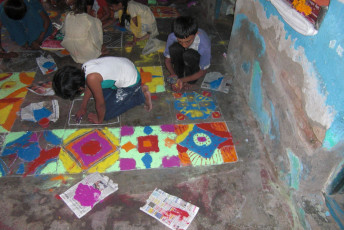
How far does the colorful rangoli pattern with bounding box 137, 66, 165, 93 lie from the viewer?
3.06 m

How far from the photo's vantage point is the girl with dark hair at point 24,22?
3340mm

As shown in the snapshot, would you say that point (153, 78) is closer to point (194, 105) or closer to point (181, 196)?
point (194, 105)

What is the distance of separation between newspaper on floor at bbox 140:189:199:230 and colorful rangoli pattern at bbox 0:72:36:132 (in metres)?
1.76

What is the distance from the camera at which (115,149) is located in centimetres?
235

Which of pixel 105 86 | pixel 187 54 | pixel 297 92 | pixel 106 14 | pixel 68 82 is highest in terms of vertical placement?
pixel 297 92

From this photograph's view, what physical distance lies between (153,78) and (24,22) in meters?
2.20

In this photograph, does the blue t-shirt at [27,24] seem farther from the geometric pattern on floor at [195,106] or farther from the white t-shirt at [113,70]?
the geometric pattern on floor at [195,106]

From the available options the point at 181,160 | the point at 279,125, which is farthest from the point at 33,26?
the point at 279,125

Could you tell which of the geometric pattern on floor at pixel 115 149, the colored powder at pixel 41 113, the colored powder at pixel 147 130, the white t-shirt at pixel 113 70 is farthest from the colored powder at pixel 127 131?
the colored powder at pixel 41 113

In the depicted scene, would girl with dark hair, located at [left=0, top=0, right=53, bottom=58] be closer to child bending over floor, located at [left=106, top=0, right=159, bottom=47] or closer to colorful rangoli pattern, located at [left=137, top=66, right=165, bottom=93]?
child bending over floor, located at [left=106, top=0, right=159, bottom=47]

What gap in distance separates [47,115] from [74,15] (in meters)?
1.43

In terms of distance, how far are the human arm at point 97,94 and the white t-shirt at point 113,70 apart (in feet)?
0.18

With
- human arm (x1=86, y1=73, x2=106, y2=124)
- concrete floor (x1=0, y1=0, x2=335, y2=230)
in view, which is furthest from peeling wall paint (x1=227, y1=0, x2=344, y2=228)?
human arm (x1=86, y1=73, x2=106, y2=124)

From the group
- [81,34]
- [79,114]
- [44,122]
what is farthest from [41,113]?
[81,34]
